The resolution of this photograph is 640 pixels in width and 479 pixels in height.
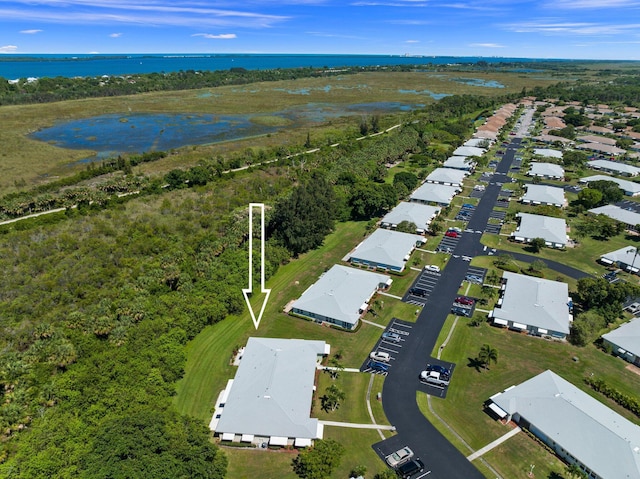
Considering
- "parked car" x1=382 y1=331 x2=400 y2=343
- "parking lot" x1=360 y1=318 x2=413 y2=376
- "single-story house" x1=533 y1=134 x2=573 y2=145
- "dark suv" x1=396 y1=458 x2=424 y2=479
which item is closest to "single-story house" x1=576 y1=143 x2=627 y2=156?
"single-story house" x1=533 y1=134 x2=573 y2=145

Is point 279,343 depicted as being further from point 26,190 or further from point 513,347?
point 26,190

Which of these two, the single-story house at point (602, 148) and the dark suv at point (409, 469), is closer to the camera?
the dark suv at point (409, 469)

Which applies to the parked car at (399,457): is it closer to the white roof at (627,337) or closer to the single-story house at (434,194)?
the white roof at (627,337)

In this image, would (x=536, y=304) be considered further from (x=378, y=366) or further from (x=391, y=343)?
(x=378, y=366)

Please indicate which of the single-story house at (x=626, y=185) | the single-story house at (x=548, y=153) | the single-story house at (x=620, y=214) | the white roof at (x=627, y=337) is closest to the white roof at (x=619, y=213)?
the single-story house at (x=620, y=214)

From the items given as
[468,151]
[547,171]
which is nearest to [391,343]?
[547,171]

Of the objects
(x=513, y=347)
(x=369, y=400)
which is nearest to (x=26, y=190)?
(x=369, y=400)
